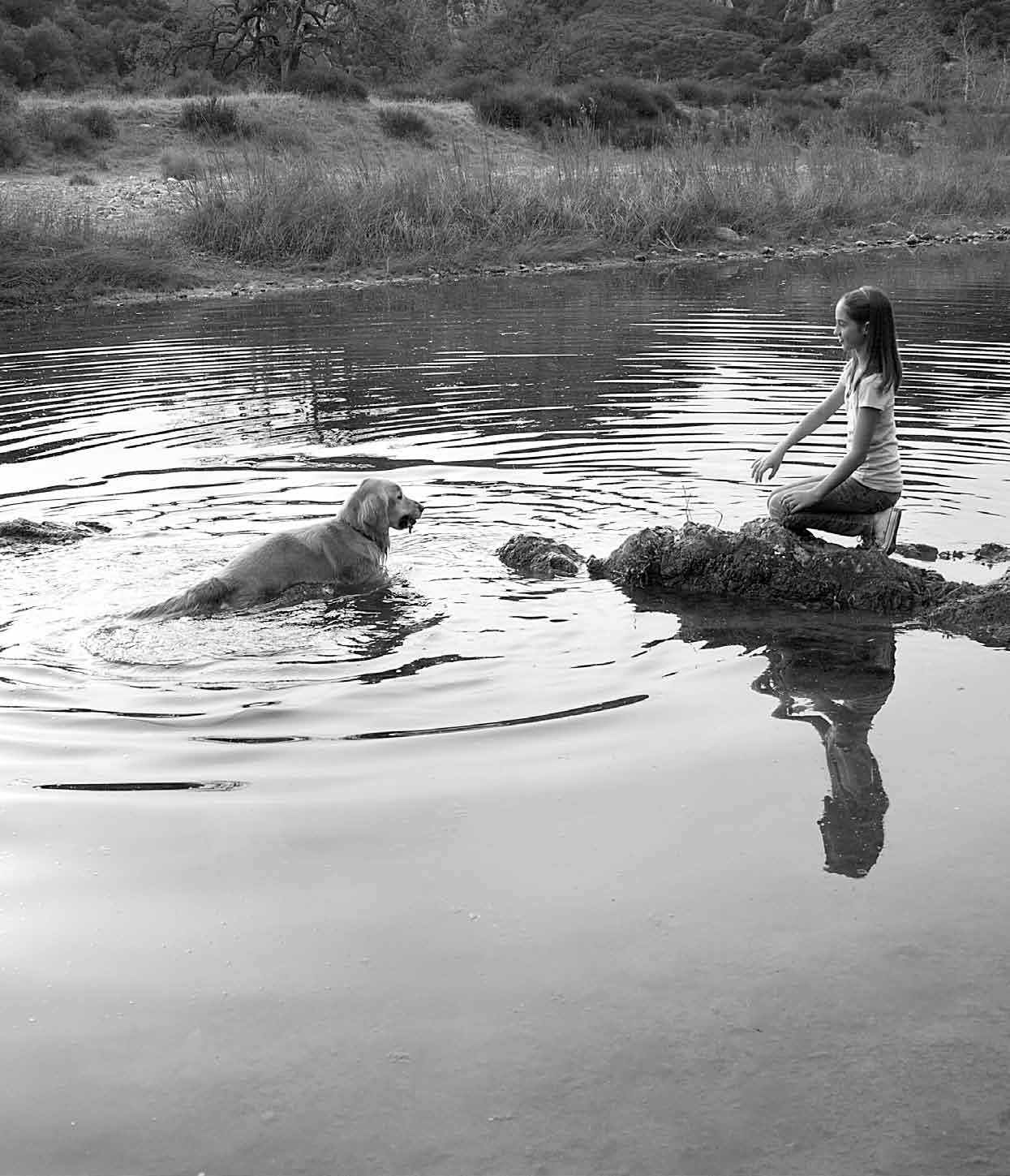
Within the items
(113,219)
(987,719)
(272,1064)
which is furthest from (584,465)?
(113,219)

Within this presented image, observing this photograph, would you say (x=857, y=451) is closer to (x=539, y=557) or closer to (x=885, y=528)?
(x=885, y=528)

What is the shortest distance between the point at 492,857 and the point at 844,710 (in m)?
2.05

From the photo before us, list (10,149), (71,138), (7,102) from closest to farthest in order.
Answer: (10,149), (71,138), (7,102)

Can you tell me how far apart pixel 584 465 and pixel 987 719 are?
5.35 meters

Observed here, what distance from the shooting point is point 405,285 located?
25.6 m

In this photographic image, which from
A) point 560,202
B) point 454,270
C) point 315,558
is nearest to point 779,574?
point 315,558

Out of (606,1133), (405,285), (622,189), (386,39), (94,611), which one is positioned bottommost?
(606,1133)

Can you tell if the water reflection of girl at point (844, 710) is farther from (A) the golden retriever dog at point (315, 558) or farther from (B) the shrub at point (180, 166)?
(B) the shrub at point (180, 166)

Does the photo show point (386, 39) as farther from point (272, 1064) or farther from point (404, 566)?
point (272, 1064)

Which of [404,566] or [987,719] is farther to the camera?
[404,566]

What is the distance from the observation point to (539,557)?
8062mm

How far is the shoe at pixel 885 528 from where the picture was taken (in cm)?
769

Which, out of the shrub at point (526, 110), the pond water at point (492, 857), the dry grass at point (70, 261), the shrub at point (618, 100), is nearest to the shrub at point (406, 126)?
the shrub at point (526, 110)

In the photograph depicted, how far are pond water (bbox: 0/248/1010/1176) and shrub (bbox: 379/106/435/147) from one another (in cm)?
3523
